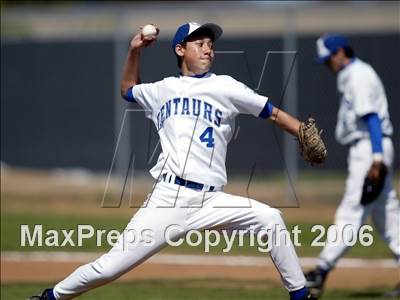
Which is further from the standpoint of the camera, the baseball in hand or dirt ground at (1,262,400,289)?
dirt ground at (1,262,400,289)

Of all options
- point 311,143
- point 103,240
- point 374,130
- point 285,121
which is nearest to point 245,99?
point 285,121

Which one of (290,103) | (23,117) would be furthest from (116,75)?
(290,103)

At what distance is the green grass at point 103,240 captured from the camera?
12.5 meters

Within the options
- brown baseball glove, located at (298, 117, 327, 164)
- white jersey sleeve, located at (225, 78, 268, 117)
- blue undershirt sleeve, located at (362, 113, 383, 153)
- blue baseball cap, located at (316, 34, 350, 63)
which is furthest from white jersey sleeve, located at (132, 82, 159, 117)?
blue baseball cap, located at (316, 34, 350, 63)

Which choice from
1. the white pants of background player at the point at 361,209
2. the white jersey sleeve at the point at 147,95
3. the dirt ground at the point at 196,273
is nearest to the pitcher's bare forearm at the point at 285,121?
the white jersey sleeve at the point at 147,95

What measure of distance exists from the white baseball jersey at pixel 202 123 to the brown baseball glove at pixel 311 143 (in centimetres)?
31

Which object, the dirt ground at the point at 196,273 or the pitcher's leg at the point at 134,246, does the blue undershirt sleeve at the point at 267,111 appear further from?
the dirt ground at the point at 196,273

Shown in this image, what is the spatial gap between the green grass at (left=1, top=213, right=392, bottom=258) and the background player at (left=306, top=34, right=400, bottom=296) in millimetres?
2917

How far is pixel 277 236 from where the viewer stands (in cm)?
620

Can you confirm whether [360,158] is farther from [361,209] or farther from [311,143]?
[311,143]

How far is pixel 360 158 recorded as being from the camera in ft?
30.0

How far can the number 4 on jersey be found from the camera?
20.6 feet

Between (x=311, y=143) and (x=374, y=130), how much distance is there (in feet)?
9.03

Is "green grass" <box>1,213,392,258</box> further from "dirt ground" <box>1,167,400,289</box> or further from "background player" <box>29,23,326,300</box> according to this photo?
"background player" <box>29,23,326,300</box>
